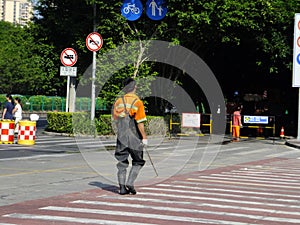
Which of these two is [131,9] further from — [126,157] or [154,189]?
[126,157]

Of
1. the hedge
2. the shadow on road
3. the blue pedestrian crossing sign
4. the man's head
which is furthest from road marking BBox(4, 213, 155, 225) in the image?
the blue pedestrian crossing sign

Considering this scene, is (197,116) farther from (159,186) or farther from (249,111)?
(159,186)

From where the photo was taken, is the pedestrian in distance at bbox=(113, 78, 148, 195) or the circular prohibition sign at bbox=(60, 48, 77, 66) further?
the circular prohibition sign at bbox=(60, 48, 77, 66)

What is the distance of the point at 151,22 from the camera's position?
104 ft

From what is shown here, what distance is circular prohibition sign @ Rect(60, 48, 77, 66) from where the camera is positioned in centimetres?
2694

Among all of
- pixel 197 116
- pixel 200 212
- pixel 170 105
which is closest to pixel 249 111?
pixel 170 105

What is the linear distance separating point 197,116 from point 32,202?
883 inches

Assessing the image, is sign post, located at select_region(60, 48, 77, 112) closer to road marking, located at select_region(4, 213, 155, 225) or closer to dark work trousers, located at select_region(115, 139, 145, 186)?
dark work trousers, located at select_region(115, 139, 145, 186)

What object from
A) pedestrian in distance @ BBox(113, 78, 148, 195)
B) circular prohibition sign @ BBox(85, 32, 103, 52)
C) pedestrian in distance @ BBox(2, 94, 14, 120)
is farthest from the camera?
circular prohibition sign @ BBox(85, 32, 103, 52)

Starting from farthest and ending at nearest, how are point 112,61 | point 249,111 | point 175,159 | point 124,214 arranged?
1. point 249,111
2. point 112,61
3. point 175,159
4. point 124,214

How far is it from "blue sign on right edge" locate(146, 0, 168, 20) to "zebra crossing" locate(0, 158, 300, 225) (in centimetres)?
1771

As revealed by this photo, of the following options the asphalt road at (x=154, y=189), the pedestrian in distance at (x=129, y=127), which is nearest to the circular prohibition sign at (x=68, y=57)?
the asphalt road at (x=154, y=189)

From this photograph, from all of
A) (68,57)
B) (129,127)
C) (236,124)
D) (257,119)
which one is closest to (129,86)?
(129,127)

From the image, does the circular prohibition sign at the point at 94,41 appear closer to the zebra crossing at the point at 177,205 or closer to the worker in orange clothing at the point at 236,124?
the worker in orange clothing at the point at 236,124
